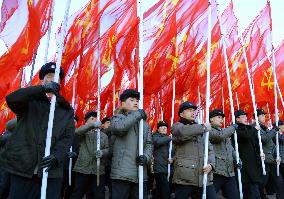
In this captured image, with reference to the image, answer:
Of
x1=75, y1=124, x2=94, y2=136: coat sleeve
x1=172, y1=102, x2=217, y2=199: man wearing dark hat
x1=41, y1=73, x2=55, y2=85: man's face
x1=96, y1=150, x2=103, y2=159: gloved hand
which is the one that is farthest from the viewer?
A: x1=75, y1=124, x2=94, y2=136: coat sleeve

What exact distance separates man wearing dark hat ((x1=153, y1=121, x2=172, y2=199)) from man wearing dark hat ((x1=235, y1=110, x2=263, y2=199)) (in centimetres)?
171

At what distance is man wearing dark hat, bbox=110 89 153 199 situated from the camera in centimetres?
Result: 491

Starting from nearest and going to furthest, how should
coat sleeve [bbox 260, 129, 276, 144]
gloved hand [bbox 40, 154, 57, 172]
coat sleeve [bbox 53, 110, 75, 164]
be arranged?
gloved hand [bbox 40, 154, 57, 172] → coat sleeve [bbox 53, 110, 75, 164] → coat sleeve [bbox 260, 129, 276, 144]

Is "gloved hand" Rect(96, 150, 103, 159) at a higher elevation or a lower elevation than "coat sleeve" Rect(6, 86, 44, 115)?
lower

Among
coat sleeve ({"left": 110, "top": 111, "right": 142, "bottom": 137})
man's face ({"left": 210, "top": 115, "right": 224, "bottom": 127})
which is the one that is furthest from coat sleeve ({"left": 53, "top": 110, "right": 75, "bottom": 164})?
man's face ({"left": 210, "top": 115, "right": 224, "bottom": 127})

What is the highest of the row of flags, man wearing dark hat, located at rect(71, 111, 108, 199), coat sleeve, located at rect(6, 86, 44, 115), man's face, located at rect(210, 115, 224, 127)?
the row of flags

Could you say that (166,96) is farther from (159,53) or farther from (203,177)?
(203,177)

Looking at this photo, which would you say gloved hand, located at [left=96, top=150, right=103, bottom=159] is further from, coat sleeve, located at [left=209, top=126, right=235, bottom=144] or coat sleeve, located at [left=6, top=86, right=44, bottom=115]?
coat sleeve, located at [left=6, top=86, right=44, bottom=115]

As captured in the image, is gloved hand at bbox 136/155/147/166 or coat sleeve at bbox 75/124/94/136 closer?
gloved hand at bbox 136/155/147/166

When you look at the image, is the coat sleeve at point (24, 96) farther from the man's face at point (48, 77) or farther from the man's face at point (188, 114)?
the man's face at point (188, 114)

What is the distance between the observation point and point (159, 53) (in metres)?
8.63

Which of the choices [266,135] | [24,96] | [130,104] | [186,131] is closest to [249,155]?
[266,135]

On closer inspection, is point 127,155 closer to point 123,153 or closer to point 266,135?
point 123,153

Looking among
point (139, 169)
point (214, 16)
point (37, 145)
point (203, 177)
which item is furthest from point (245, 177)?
point (37, 145)
